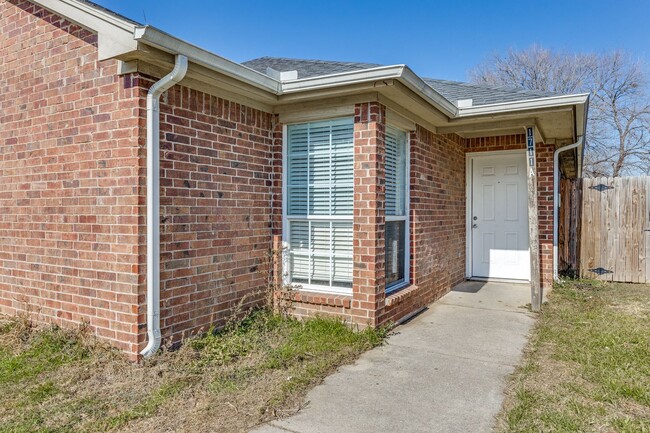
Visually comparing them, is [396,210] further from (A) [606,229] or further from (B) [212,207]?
(A) [606,229]

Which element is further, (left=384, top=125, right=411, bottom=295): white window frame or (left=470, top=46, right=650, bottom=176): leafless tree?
(left=470, top=46, right=650, bottom=176): leafless tree

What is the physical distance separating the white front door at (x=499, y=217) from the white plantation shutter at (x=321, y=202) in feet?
12.2

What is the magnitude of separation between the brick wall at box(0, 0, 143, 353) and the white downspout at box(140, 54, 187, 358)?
0.31 feet

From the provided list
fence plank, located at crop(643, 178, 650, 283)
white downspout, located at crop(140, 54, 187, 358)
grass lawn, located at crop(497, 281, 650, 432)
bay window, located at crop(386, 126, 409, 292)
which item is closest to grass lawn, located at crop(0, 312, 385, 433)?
white downspout, located at crop(140, 54, 187, 358)

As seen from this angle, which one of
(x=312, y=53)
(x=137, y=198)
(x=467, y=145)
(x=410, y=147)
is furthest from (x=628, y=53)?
(x=137, y=198)

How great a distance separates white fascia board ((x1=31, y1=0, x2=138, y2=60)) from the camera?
351 centimetres

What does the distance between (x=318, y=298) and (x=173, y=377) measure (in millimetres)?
1800

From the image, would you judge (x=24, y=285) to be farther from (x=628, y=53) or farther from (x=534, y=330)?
(x=628, y=53)

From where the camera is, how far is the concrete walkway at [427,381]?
9.64 feet

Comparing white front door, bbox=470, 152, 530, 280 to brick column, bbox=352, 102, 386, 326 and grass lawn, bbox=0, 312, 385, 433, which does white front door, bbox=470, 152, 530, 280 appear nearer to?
brick column, bbox=352, 102, 386, 326

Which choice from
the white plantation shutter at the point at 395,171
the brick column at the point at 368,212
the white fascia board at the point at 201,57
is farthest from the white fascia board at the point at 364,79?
the white plantation shutter at the point at 395,171

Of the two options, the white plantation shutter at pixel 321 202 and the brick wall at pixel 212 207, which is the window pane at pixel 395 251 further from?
the brick wall at pixel 212 207

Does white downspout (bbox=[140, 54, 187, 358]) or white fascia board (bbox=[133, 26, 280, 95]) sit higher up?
white fascia board (bbox=[133, 26, 280, 95])

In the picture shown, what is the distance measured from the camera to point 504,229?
770cm
